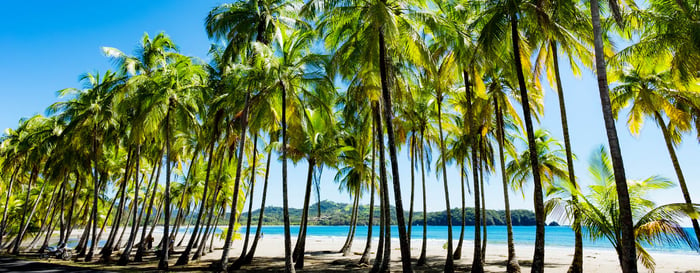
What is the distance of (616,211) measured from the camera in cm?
886

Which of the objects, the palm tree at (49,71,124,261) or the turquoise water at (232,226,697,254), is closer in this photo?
the palm tree at (49,71,124,261)

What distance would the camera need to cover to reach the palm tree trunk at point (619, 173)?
700 centimetres

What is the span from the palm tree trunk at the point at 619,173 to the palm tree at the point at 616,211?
0.93 m

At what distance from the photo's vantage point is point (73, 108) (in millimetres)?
19641

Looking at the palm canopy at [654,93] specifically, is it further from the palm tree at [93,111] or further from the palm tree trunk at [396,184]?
the palm tree at [93,111]

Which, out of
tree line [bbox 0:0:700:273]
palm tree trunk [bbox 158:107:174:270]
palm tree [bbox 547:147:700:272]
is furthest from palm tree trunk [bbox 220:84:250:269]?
palm tree [bbox 547:147:700:272]

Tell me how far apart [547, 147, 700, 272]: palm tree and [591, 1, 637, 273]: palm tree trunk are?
0.93 metres

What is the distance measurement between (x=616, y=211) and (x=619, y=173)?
7.17 feet

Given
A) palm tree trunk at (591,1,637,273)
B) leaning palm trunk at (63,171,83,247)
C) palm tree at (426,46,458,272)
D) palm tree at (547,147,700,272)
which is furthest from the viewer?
leaning palm trunk at (63,171,83,247)

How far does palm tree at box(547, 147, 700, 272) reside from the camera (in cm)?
790

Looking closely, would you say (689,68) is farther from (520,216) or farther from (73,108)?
(520,216)

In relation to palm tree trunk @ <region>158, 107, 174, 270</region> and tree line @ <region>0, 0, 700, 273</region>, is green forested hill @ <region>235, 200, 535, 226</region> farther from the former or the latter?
palm tree trunk @ <region>158, 107, 174, 270</region>

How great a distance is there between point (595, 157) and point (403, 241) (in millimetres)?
5718

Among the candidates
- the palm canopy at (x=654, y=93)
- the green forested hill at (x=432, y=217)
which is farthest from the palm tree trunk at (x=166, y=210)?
the green forested hill at (x=432, y=217)
